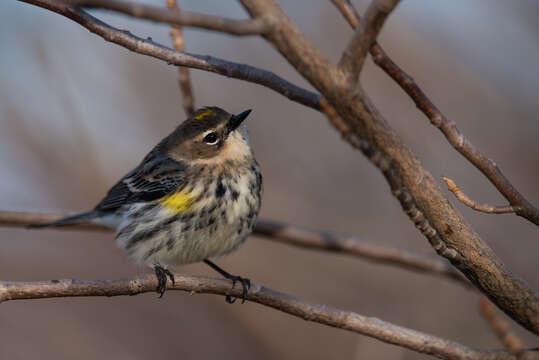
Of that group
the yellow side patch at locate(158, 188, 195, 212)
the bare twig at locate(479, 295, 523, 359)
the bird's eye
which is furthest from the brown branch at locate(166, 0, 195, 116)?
the bare twig at locate(479, 295, 523, 359)

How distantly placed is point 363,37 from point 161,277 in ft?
6.16

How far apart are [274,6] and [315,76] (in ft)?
0.83

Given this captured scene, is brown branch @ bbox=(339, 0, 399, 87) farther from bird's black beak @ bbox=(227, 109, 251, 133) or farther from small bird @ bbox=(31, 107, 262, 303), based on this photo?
bird's black beak @ bbox=(227, 109, 251, 133)

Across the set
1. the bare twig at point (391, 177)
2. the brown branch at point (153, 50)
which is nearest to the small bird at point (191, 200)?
the brown branch at point (153, 50)

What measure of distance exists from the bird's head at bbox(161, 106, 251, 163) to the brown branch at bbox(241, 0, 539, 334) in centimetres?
223

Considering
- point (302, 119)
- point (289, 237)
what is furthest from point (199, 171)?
point (302, 119)

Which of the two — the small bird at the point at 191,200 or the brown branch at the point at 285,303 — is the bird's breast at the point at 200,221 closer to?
the small bird at the point at 191,200

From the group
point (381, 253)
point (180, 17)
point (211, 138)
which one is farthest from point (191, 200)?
point (180, 17)

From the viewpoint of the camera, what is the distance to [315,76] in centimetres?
201

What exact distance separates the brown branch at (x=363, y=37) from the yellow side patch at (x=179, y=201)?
7.12ft

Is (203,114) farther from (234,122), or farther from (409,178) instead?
(409,178)

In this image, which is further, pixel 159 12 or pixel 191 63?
pixel 191 63

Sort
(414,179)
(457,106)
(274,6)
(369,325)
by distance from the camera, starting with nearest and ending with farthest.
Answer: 1. (274,6)
2. (414,179)
3. (369,325)
4. (457,106)

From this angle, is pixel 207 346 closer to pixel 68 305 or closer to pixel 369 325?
pixel 68 305
